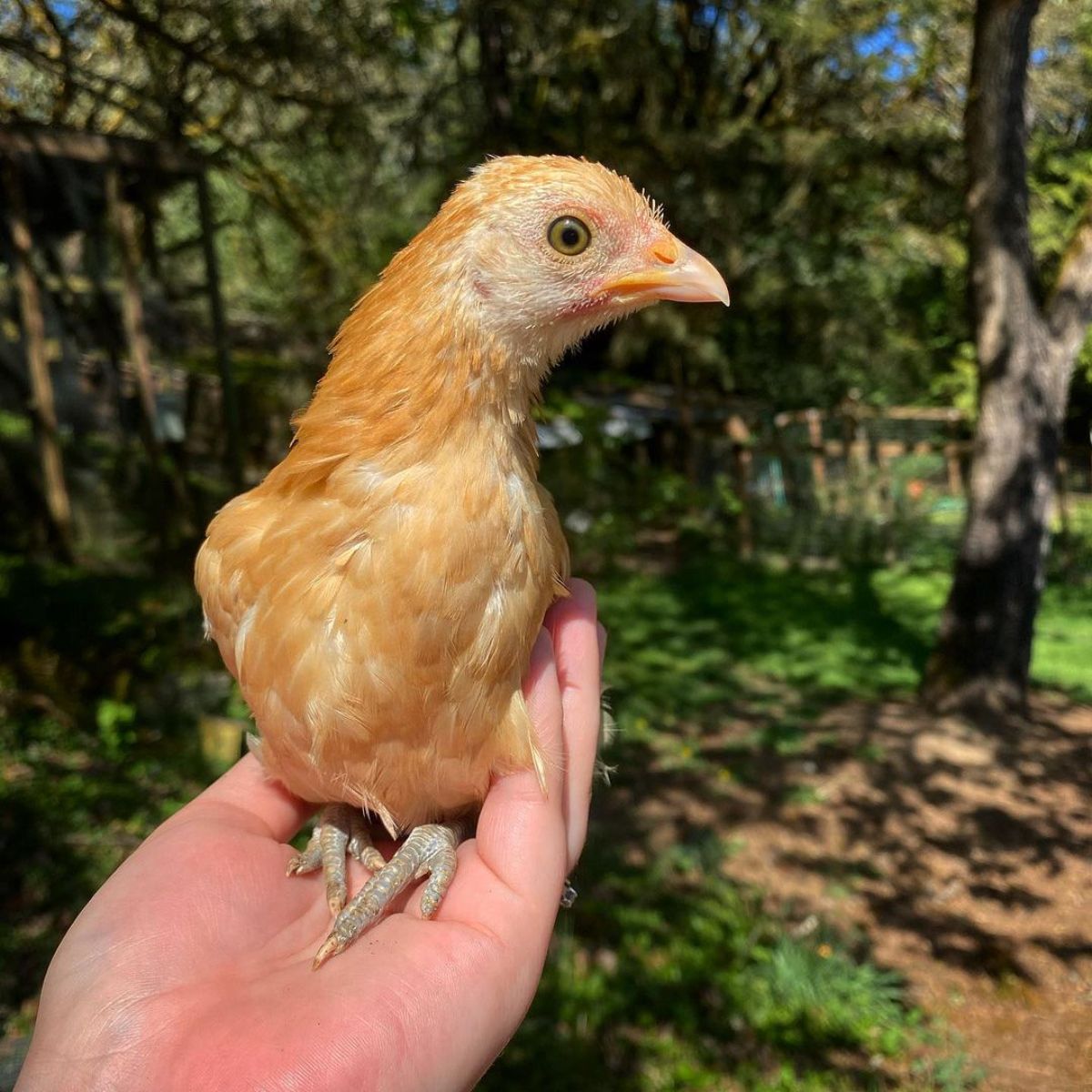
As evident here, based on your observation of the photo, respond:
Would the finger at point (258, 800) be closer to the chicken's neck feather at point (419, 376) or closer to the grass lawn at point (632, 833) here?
the chicken's neck feather at point (419, 376)

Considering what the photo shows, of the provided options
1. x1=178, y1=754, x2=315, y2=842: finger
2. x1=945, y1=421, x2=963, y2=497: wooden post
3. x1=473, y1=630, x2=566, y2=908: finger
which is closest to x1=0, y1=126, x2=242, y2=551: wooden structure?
x1=178, y1=754, x2=315, y2=842: finger

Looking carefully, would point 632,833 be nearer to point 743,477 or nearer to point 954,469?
point 743,477

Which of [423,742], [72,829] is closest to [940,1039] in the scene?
[423,742]

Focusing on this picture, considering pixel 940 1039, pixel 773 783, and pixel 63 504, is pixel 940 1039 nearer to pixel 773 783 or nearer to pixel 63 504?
pixel 773 783

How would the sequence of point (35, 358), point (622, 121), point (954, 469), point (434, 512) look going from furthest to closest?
point (954, 469) → point (622, 121) → point (35, 358) → point (434, 512)

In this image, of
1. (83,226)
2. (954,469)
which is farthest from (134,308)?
(954,469)

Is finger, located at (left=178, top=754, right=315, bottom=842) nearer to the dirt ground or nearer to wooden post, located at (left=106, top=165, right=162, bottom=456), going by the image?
the dirt ground

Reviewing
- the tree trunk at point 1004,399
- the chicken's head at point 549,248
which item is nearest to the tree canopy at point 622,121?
the tree trunk at point 1004,399
